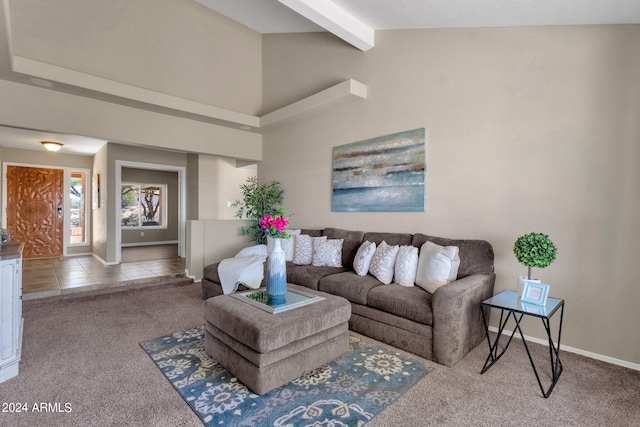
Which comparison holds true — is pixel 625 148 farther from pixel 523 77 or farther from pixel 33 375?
pixel 33 375

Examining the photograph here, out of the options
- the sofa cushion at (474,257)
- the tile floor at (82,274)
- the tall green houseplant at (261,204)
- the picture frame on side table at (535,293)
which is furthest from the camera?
the tall green houseplant at (261,204)

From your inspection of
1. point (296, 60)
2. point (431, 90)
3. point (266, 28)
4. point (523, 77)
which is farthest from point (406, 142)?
Result: point (266, 28)

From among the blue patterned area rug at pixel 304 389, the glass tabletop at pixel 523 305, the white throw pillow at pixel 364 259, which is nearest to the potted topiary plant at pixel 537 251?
the glass tabletop at pixel 523 305

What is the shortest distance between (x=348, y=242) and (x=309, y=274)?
74 cm

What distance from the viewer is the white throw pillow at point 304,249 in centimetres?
411

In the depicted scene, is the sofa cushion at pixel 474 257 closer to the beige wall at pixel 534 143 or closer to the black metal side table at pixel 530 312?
the beige wall at pixel 534 143

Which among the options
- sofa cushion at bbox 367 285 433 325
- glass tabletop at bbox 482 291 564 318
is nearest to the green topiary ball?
glass tabletop at bbox 482 291 564 318

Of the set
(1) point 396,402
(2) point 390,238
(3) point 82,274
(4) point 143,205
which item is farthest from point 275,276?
(4) point 143,205

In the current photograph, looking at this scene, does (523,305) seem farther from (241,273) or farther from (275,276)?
(241,273)

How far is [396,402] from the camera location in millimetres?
1926

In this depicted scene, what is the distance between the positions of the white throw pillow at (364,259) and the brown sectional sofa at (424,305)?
69mm

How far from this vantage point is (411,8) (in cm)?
314

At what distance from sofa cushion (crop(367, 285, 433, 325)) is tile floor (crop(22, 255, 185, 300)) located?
367cm

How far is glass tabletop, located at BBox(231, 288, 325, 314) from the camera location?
229 centimetres
